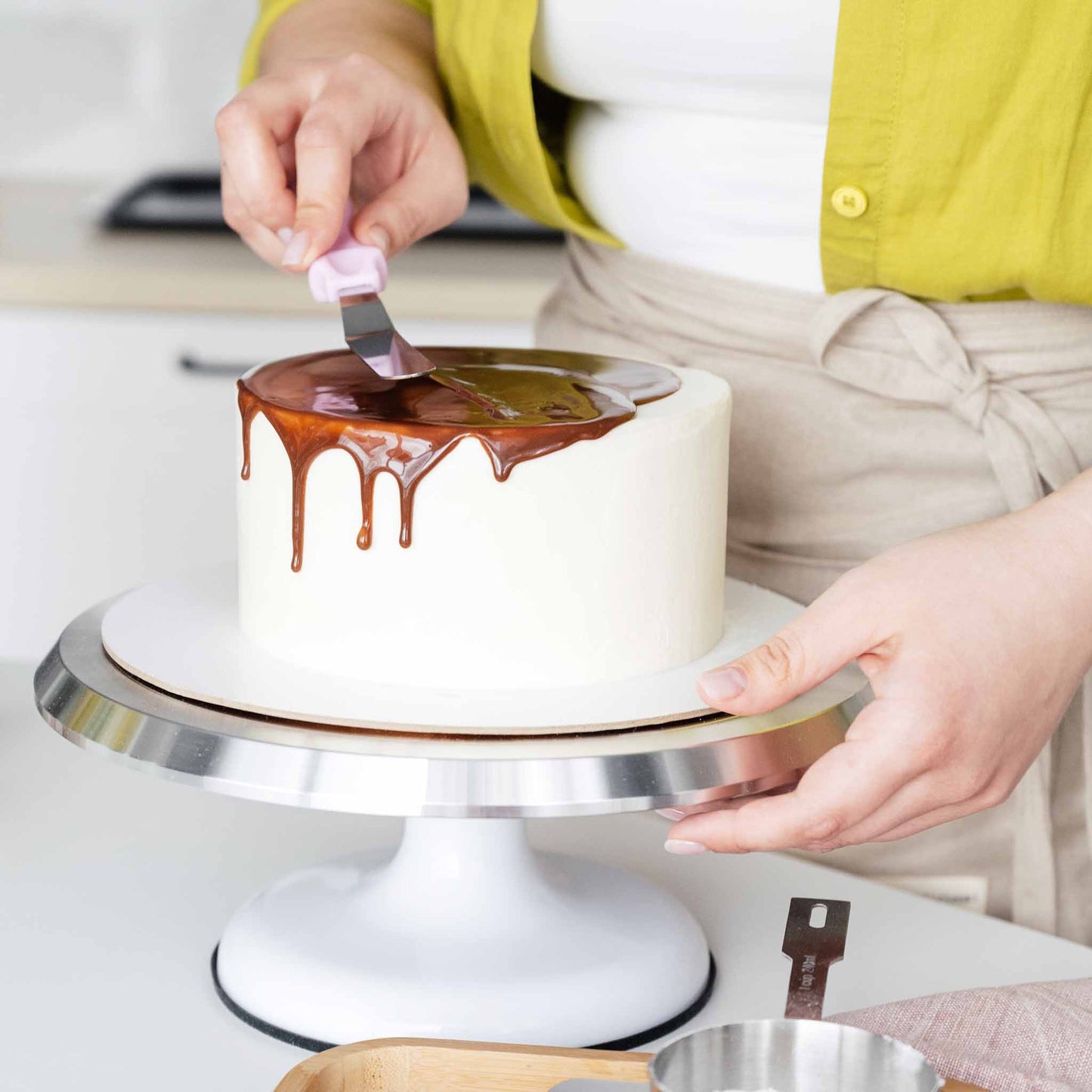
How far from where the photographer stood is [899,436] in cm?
91

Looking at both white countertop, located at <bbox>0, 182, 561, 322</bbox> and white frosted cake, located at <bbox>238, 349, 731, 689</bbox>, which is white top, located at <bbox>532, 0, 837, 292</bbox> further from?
white countertop, located at <bbox>0, 182, 561, 322</bbox>

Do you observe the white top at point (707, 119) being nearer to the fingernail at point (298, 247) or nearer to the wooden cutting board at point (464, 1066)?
the fingernail at point (298, 247)

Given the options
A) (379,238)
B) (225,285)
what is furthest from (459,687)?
(225,285)

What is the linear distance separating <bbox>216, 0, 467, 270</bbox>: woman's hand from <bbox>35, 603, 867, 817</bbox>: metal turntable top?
9.8 inches

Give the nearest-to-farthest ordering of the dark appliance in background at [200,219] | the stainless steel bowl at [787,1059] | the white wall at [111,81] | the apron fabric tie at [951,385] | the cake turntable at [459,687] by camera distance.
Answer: the stainless steel bowl at [787,1059], the cake turntable at [459,687], the apron fabric tie at [951,385], the dark appliance in background at [200,219], the white wall at [111,81]

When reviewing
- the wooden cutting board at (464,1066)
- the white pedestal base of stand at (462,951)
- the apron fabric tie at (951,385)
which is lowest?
the white pedestal base of stand at (462,951)

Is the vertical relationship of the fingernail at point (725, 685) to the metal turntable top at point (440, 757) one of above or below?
above

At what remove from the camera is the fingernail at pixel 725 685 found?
2.11 ft

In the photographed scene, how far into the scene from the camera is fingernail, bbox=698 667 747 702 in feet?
2.11

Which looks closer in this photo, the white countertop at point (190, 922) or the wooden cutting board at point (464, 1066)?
the wooden cutting board at point (464, 1066)

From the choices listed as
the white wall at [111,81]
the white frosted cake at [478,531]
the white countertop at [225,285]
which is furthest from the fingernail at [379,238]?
the white wall at [111,81]

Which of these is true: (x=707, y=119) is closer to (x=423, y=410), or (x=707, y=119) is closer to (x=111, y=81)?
(x=423, y=410)

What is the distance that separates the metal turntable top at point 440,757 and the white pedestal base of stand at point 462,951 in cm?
12

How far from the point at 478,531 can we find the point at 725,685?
5.0 inches
